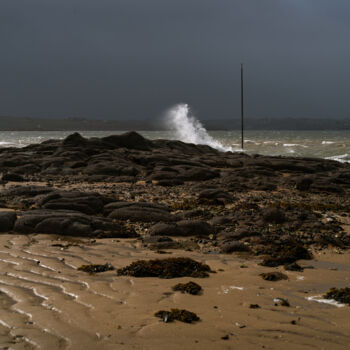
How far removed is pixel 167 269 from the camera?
7.12 m

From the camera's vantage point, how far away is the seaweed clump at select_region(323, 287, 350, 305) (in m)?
5.79

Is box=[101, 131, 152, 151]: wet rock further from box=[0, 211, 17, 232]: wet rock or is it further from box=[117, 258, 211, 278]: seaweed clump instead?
box=[117, 258, 211, 278]: seaweed clump

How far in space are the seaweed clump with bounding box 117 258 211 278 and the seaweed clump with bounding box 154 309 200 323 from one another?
177 cm

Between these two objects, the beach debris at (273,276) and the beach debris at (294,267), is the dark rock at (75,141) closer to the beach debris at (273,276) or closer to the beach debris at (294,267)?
the beach debris at (294,267)

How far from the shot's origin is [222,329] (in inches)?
188

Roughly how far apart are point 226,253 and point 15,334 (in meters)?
5.18

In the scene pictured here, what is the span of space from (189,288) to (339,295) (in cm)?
205

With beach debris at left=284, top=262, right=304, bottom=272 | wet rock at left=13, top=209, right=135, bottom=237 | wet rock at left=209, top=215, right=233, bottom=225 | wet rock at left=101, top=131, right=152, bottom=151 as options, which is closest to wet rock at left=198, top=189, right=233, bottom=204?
wet rock at left=209, top=215, right=233, bottom=225

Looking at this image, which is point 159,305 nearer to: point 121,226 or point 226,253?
point 226,253

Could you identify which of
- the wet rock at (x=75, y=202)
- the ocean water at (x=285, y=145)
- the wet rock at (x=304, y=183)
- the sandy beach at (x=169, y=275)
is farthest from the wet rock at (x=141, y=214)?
the ocean water at (x=285, y=145)

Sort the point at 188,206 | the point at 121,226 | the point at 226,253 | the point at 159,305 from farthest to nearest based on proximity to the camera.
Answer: the point at 188,206 → the point at 121,226 → the point at 226,253 → the point at 159,305

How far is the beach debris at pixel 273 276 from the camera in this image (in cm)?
688

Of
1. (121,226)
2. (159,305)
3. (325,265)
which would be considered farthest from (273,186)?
(159,305)

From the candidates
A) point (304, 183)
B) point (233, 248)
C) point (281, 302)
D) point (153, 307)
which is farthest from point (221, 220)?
point (304, 183)
